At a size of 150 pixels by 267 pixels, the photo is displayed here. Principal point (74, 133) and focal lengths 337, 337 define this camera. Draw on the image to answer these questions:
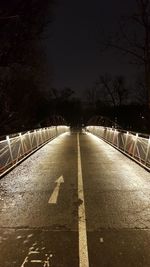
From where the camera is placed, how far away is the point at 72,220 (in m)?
6.34

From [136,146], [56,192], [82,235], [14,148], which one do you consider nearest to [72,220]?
[82,235]

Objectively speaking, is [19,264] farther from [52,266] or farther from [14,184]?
[14,184]

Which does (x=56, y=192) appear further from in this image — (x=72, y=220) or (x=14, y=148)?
(x=14, y=148)

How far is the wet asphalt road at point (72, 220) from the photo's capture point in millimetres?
4699

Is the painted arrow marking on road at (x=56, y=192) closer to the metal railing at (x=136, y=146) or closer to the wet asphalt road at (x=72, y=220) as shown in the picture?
the wet asphalt road at (x=72, y=220)

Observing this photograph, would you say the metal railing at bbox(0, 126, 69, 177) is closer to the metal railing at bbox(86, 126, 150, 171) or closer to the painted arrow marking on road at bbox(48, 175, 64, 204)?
the painted arrow marking on road at bbox(48, 175, 64, 204)

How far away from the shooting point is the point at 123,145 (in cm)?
1925

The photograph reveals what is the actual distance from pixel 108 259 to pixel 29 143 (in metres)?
14.2

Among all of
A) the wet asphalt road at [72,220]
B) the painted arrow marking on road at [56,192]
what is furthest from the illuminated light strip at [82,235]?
the painted arrow marking on road at [56,192]

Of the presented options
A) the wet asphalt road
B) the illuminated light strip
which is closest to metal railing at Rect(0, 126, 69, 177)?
the wet asphalt road

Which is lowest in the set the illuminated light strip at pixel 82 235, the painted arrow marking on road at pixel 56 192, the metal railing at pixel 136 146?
the illuminated light strip at pixel 82 235

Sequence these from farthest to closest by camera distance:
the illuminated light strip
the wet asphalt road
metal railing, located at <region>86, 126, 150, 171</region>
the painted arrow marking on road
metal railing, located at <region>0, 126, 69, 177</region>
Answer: metal railing, located at <region>86, 126, 150, 171</region>, metal railing, located at <region>0, 126, 69, 177</region>, the painted arrow marking on road, the wet asphalt road, the illuminated light strip

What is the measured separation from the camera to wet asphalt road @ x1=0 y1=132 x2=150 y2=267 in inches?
185

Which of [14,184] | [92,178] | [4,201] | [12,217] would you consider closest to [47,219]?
[12,217]
